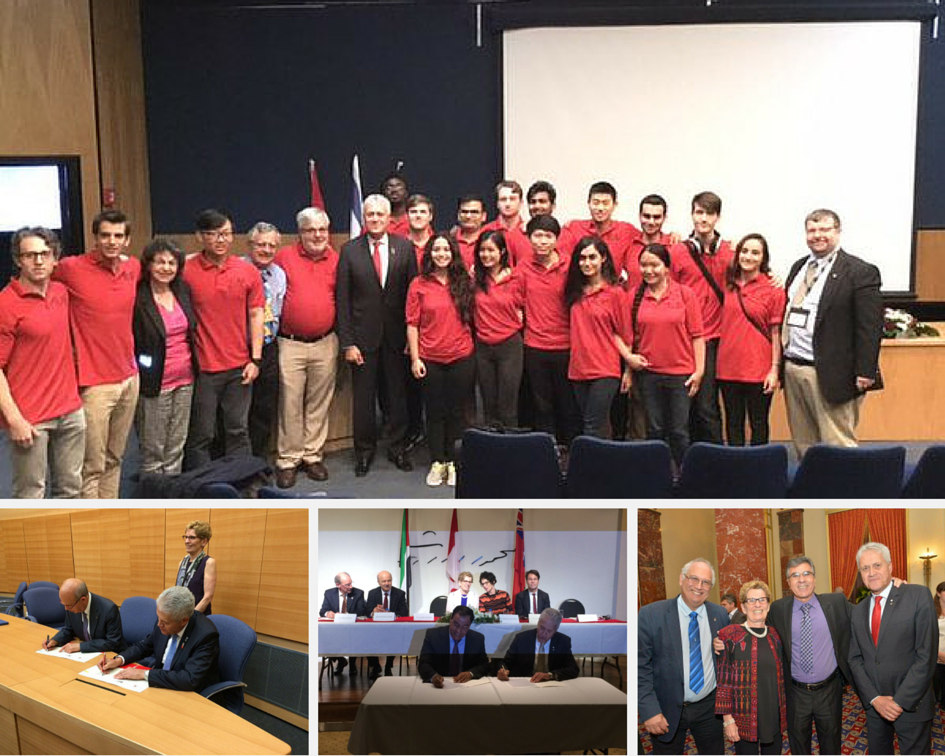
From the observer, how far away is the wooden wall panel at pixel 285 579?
10.9 ft

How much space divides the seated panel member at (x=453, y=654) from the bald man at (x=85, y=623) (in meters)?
1.01

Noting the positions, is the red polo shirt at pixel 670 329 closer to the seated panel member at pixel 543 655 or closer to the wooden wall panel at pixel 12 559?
the seated panel member at pixel 543 655

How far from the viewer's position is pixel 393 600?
3.31 meters

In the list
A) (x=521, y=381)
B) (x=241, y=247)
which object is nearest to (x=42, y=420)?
(x=241, y=247)

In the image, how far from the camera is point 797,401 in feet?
17.2

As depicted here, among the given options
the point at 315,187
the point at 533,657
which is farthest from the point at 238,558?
the point at 315,187

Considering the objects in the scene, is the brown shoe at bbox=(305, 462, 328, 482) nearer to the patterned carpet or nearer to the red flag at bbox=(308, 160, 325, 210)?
the red flag at bbox=(308, 160, 325, 210)

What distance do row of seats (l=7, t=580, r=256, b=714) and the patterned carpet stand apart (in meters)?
1.27

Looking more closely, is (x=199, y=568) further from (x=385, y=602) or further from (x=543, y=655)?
(x=543, y=655)

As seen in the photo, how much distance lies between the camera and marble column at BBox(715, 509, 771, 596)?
319 cm

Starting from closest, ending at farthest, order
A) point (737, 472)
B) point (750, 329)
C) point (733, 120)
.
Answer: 1. point (737, 472)
2. point (750, 329)
3. point (733, 120)

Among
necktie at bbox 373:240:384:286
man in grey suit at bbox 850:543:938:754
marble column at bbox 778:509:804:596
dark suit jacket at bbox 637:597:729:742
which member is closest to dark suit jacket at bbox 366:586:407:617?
dark suit jacket at bbox 637:597:729:742

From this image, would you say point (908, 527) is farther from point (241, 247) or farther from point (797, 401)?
point (241, 247)

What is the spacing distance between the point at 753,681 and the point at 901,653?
0.46 m
